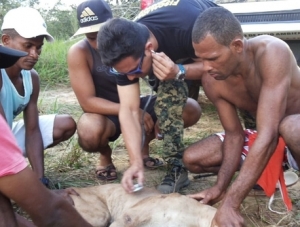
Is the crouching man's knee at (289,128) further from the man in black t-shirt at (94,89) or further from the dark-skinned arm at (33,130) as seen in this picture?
the dark-skinned arm at (33,130)

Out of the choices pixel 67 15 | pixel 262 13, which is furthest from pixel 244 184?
pixel 67 15

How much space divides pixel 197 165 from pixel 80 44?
1565 mm

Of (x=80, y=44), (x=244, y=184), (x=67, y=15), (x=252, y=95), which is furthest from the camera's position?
(x=67, y=15)

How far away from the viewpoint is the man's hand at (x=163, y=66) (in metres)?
3.52

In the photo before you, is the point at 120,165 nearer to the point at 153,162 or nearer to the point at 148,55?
the point at 153,162

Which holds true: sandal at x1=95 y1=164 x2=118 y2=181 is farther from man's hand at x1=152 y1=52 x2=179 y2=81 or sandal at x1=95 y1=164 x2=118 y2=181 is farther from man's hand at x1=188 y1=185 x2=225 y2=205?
man's hand at x1=152 y1=52 x2=179 y2=81

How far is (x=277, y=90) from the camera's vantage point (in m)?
3.29

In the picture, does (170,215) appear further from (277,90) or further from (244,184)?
(277,90)

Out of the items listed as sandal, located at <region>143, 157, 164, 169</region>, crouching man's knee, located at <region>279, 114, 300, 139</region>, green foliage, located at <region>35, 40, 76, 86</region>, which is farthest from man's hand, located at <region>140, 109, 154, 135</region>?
green foliage, located at <region>35, 40, 76, 86</region>

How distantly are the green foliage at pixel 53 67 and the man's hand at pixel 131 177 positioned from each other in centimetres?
573

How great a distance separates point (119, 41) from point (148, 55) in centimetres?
26

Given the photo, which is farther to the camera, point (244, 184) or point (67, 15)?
point (67, 15)

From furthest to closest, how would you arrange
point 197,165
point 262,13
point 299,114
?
1. point 262,13
2. point 197,165
3. point 299,114

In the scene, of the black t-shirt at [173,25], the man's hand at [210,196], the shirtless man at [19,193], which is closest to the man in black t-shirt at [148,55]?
the black t-shirt at [173,25]
